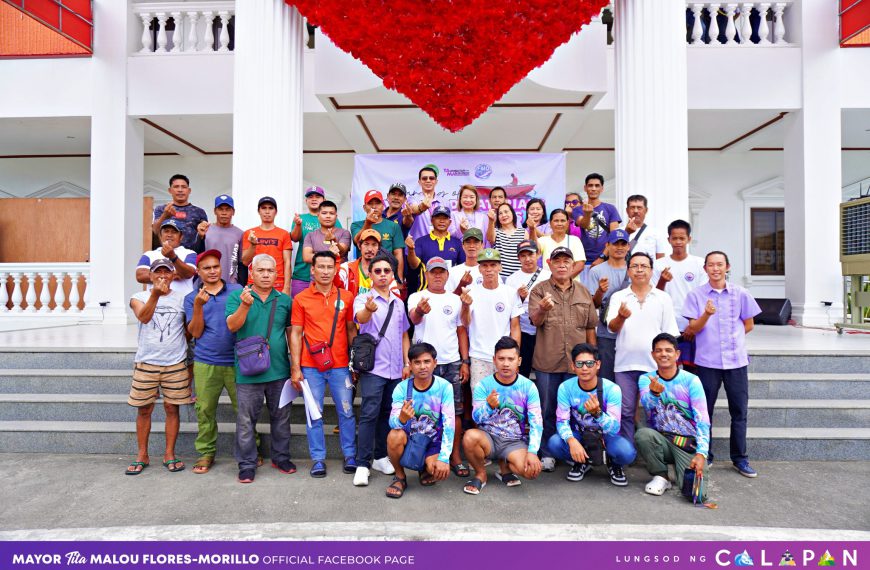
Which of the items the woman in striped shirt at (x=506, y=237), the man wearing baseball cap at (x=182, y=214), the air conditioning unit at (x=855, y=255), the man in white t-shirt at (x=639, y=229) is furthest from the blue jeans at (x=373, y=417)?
the air conditioning unit at (x=855, y=255)

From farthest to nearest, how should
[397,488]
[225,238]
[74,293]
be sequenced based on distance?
1. [74,293]
2. [225,238]
3. [397,488]

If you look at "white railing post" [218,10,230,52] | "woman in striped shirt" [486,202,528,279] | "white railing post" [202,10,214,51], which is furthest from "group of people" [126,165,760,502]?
"white railing post" [202,10,214,51]

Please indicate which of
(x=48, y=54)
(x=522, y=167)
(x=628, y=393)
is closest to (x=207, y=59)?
(x=48, y=54)

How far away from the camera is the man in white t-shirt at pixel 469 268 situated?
4035 millimetres

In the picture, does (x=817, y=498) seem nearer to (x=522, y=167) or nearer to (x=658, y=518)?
(x=658, y=518)

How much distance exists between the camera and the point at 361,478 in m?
3.47

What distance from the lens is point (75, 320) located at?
8.38 metres

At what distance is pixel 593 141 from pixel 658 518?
28.1 feet

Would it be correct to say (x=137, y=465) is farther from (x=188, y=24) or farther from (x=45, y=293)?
(x=188, y=24)

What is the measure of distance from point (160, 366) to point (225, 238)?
1.31 m

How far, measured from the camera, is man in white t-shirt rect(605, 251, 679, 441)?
12.0 ft

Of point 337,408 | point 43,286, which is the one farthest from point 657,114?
point 43,286

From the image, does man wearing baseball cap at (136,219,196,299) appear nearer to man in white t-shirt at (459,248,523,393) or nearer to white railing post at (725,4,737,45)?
man in white t-shirt at (459,248,523,393)

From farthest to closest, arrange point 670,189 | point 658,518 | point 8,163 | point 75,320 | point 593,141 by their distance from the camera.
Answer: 1. point 8,163
2. point 593,141
3. point 75,320
4. point 670,189
5. point 658,518
